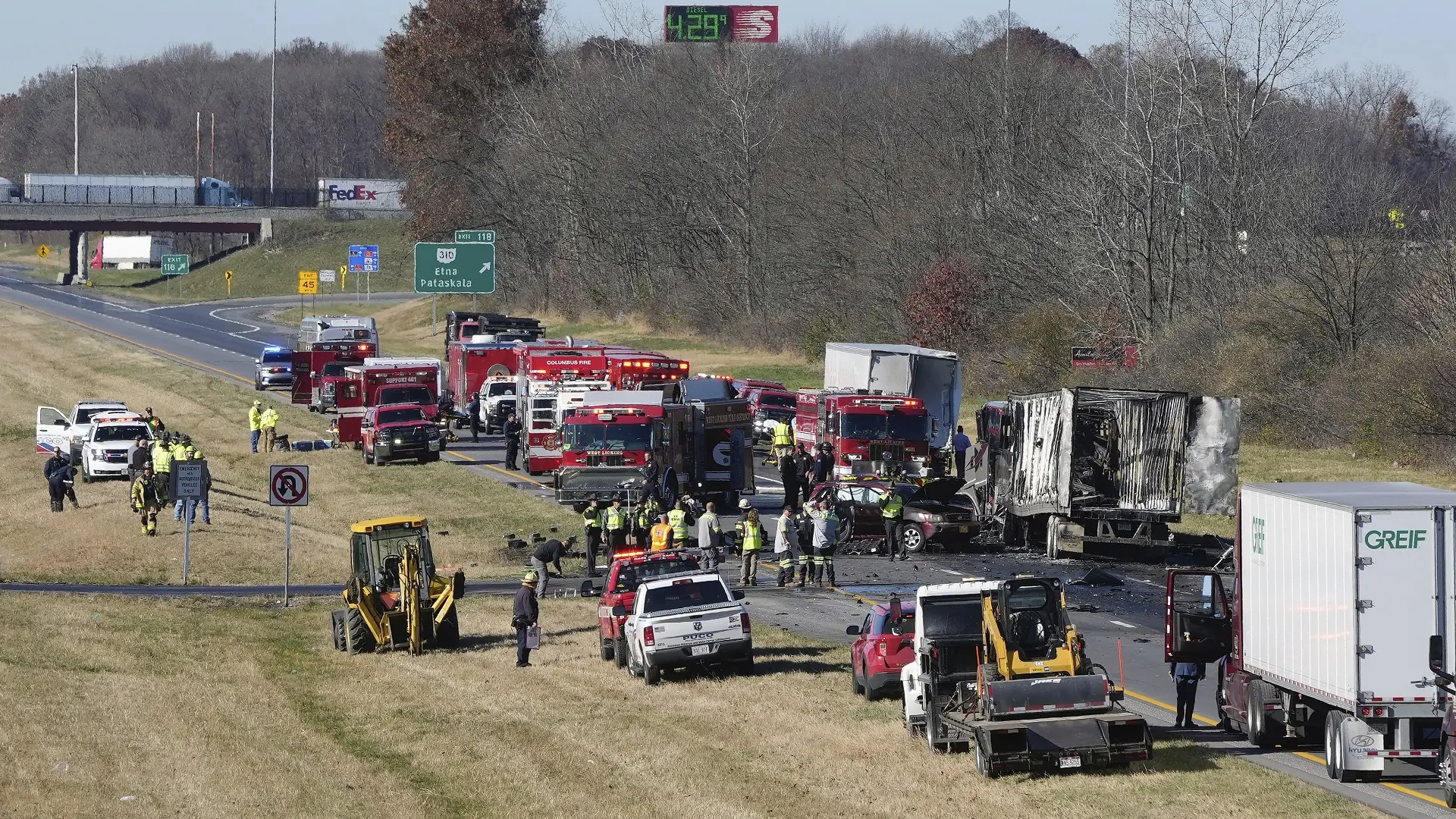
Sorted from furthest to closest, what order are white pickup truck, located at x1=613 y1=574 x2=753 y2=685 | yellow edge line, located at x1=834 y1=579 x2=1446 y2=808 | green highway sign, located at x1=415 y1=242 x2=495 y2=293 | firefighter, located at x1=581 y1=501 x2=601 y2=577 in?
green highway sign, located at x1=415 y1=242 x2=495 y2=293, firefighter, located at x1=581 y1=501 x2=601 y2=577, white pickup truck, located at x1=613 y1=574 x2=753 y2=685, yellow edge line, located at x1=834 y1=579 x2=1446 y2=808

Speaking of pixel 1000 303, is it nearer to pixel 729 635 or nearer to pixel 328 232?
pixel 729 635

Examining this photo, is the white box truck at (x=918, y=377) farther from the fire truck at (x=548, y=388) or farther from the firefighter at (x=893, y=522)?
the firefighter at (x=893, y=522)

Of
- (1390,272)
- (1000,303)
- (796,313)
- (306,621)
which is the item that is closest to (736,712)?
(306,621)

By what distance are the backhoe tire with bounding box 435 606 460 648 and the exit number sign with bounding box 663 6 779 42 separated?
9118 cm

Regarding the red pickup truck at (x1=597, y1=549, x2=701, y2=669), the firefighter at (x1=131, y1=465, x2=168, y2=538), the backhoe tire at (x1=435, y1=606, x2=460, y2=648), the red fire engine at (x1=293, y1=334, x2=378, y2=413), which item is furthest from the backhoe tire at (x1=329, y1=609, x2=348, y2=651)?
the red fire engine at (x1=293, y1=334, x2=378, y2=413)

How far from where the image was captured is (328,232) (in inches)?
5600

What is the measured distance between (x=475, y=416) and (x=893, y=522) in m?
25.3

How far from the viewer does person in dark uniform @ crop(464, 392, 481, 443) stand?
57.0 metres

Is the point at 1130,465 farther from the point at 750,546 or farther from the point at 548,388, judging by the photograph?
the point at 548,388

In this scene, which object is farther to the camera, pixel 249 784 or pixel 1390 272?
pixel 1390 272

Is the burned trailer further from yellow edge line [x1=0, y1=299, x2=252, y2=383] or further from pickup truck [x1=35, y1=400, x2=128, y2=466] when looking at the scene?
yellow edge line [x1=0, y1=299, x2=252, y2=383]

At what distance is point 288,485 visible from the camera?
102ft

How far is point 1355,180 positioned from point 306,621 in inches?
1694

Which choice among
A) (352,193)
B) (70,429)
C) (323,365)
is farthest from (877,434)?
(352,193)
